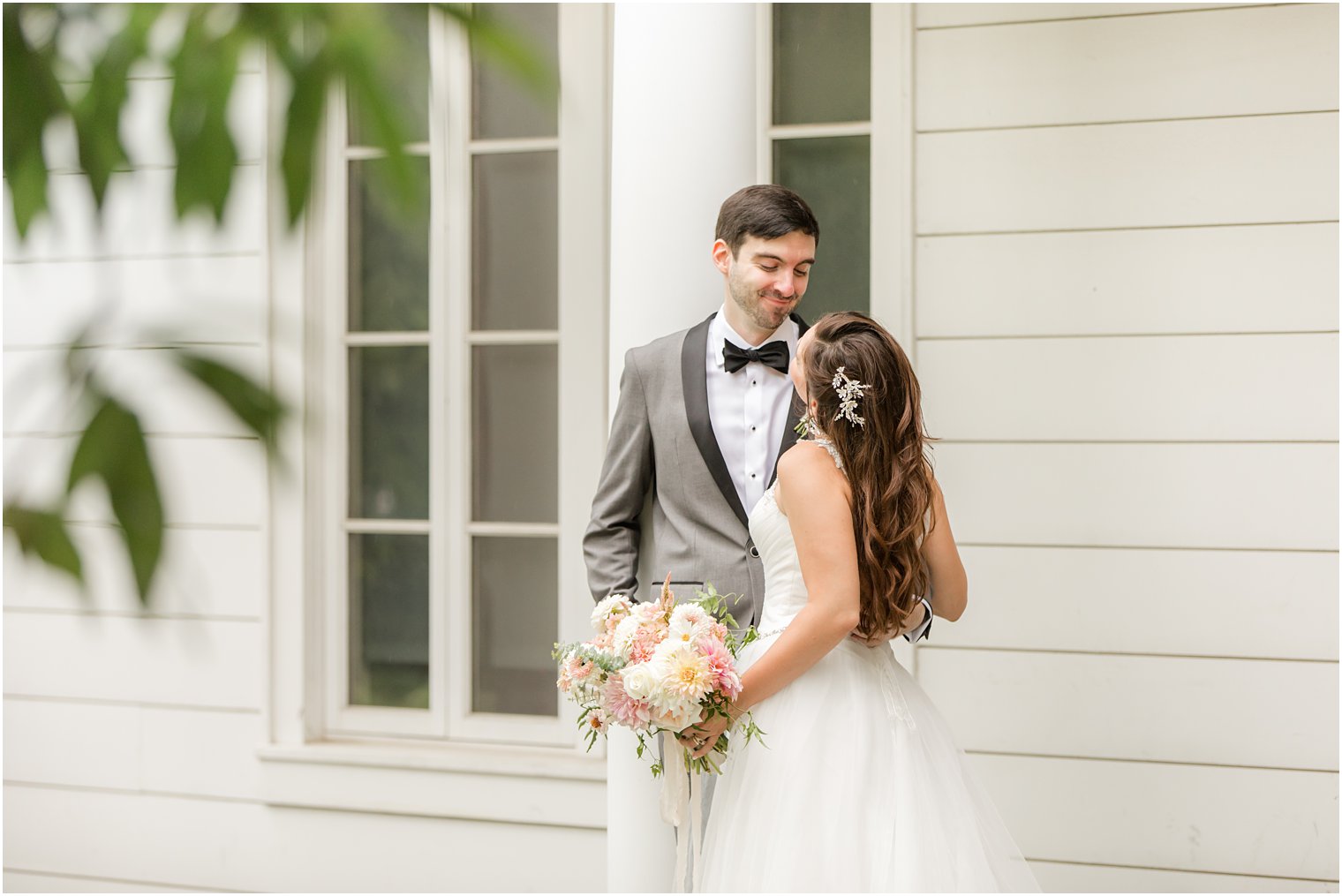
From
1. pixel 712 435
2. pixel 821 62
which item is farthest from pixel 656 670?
pixel 821 62

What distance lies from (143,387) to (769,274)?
5.68ft

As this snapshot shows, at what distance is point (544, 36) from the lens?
3180 mm

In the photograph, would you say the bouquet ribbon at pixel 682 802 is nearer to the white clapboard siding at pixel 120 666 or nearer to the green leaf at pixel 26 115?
the green leaf at pixel 26 115

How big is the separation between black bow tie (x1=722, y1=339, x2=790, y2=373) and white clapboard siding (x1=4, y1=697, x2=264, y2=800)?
2.01 m

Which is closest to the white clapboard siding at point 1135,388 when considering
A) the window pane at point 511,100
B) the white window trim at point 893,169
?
the white window trim at point 893,169

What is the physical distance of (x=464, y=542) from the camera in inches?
128

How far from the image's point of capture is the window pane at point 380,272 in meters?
3.32

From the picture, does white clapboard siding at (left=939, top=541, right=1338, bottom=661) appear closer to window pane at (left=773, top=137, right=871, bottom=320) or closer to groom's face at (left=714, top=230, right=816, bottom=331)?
window pane at (left=773, top=137, right=871, bottom=320)

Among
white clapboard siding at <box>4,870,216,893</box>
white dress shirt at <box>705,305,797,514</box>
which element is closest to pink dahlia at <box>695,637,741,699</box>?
white dress shirt at <box>705,305,797,514</box>

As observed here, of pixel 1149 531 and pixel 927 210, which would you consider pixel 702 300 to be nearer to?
pixel 927 210

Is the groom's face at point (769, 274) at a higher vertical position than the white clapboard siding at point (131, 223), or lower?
higher

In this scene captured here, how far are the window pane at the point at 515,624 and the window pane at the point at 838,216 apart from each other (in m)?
1.07

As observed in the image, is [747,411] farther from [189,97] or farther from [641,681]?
[189,97]

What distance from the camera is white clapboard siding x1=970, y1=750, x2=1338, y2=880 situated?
8.77 ft
